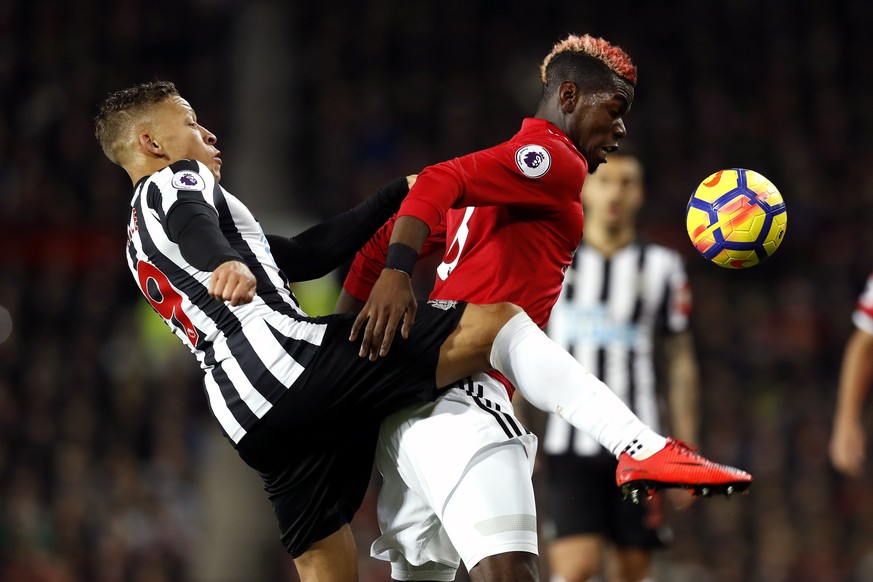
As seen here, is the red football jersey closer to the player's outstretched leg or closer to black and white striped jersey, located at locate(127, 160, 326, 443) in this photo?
the player's outstretched leg

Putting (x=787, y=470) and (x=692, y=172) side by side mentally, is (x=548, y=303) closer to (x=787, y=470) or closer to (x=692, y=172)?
(x=787, y=470)

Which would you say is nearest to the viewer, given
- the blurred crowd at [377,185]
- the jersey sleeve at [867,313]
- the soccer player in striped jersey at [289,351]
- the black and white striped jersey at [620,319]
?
the soccer player in striped jersey at [289,351]

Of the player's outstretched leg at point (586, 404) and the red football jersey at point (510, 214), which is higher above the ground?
the red football jersey at point (510, 214)

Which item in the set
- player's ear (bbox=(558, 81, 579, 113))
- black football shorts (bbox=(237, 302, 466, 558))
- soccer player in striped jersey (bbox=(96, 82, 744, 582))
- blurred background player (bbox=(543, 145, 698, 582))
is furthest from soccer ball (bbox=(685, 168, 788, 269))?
blurred background player (bbox=(543, 145, 698, 582))

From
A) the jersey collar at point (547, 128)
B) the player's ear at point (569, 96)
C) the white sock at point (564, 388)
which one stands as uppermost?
the player's ear at point (569, 96)

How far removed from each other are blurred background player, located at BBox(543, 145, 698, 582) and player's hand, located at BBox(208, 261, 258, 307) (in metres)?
2.36

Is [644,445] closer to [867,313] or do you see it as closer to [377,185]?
[867,313]

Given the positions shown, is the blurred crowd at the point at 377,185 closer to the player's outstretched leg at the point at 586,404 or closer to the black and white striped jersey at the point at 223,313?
the player's outstretched leg at the point at 586,404

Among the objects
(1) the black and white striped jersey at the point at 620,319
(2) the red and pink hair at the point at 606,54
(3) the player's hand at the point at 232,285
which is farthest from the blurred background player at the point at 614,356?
(3) the player's hand at the point at 232,285

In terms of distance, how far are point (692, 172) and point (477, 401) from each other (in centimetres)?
859

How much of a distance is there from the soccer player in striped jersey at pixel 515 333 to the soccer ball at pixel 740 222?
0.42 metres

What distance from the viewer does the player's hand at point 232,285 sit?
9.32 feet

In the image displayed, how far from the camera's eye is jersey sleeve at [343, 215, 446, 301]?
3770 millimetres

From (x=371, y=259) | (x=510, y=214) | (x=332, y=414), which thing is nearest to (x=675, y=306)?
(x=371, y=259)
